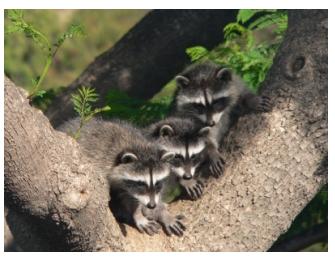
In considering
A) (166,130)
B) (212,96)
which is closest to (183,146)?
(166,130)

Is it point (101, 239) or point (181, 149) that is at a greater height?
point (181, 149)

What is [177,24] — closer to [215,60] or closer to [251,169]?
[215,60]

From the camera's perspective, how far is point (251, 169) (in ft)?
22.2

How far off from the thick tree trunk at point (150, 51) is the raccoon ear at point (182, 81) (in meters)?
0.77

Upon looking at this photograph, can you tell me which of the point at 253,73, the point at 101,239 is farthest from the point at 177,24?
the point at 101,239

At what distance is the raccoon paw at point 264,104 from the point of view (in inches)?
276

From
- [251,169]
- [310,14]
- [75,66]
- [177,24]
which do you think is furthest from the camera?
[75,66]

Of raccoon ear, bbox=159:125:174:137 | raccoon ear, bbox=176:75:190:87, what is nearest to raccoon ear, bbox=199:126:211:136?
raccoon ear, bbox=159:125:174:137

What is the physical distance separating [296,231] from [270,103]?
2.25m

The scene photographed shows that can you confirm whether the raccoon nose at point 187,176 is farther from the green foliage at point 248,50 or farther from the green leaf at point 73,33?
the green leaf at point 73,33

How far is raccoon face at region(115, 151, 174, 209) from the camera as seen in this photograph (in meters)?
7.29

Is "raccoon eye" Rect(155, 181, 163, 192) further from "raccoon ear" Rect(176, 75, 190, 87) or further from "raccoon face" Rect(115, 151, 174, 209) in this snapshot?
"raccoon ear" Rect(176, 75, 190, 87)

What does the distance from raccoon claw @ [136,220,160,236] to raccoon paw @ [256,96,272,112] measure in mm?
1423

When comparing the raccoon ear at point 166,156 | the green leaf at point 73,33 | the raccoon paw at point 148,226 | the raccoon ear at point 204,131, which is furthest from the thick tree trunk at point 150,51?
the green leaf at point 73,33
